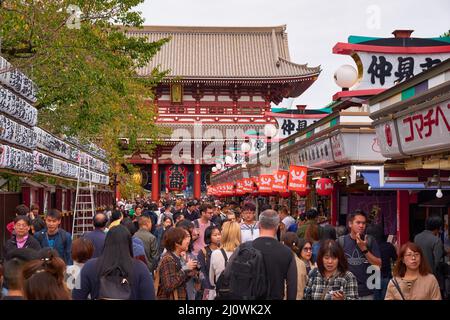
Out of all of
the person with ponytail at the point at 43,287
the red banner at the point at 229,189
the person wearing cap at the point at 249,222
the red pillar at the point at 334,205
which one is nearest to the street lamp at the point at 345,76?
the person wearing cap at the point at 249,222

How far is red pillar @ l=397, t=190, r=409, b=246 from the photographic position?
14.5m

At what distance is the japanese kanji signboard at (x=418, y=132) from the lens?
884 cm

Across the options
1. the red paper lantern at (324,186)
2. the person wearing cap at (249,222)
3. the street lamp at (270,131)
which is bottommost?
the person wearing cap at (249,222)

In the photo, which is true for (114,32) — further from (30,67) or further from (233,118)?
(233,118)

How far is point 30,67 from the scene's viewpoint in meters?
16.6

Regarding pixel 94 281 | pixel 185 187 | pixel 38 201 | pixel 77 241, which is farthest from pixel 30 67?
pixel 185 187

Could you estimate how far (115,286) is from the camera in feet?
18.6

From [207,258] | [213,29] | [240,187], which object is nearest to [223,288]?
[207,258]

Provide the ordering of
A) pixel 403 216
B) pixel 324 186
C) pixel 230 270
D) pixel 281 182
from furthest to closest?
pixel 281 182, pixel 324 186, pixel 403 216, pixel 230 270

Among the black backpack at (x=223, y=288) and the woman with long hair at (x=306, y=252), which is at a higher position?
the woman with long hair at (x=306, y=252)

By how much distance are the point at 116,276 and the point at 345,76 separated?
9.00m

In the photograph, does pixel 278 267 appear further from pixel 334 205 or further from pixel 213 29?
pixel 213 29

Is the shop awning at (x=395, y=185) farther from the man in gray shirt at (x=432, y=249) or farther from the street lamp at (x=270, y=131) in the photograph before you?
the street lamp at (x=270, y=131)

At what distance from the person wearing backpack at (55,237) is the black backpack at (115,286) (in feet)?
14.1
